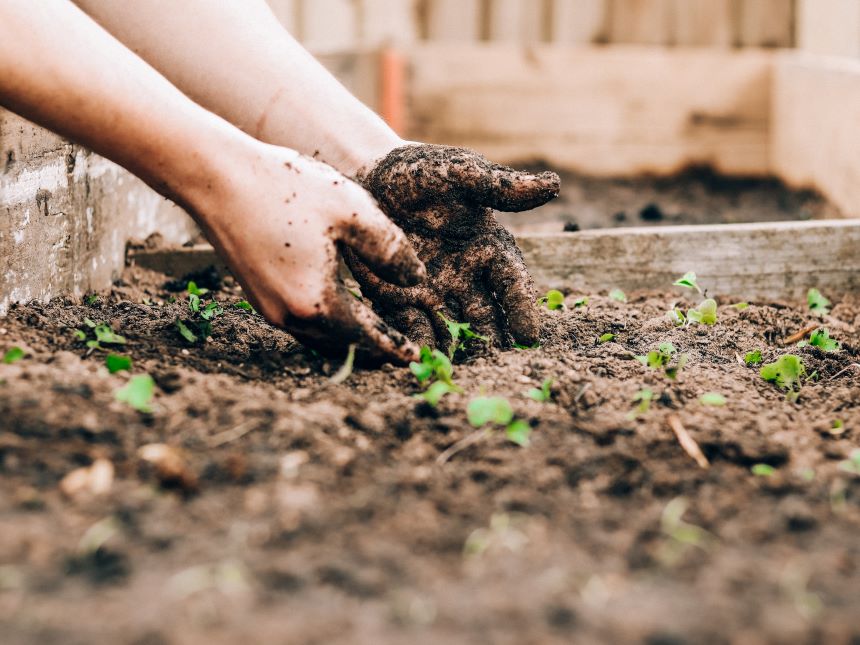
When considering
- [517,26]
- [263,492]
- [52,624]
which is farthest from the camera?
[517,26]

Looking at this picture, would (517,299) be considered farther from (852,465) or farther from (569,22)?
(569,22)

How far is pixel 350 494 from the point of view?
1.03 metres

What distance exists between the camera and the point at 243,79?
1.79 meters

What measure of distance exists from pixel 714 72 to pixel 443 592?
3.70m

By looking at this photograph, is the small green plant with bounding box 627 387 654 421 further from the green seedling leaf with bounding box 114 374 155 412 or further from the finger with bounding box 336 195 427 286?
the green seedling leaf with bounding box 114 374 155 412

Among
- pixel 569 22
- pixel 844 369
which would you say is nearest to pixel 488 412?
pixel 844 369

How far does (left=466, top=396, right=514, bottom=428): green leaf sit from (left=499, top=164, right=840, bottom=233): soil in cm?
167

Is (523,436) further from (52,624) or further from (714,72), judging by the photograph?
(714,72)

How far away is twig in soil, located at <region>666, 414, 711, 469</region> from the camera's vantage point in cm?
116

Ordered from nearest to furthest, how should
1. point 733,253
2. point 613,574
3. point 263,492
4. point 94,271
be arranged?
point 613,574
point 263,492
point 94,271
point 733,253

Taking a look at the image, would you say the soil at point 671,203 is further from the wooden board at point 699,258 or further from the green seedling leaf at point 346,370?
the green seedling leaf at point 346,370

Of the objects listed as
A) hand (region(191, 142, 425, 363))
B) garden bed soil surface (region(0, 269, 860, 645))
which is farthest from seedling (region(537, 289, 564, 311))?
hand (region(191, 142, 425, 363))

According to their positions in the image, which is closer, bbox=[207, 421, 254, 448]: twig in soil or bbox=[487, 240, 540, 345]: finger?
bbox=[207, 421, 254, 448]: twig in soil

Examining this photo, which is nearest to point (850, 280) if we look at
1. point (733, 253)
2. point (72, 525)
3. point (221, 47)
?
point (733, 253)
